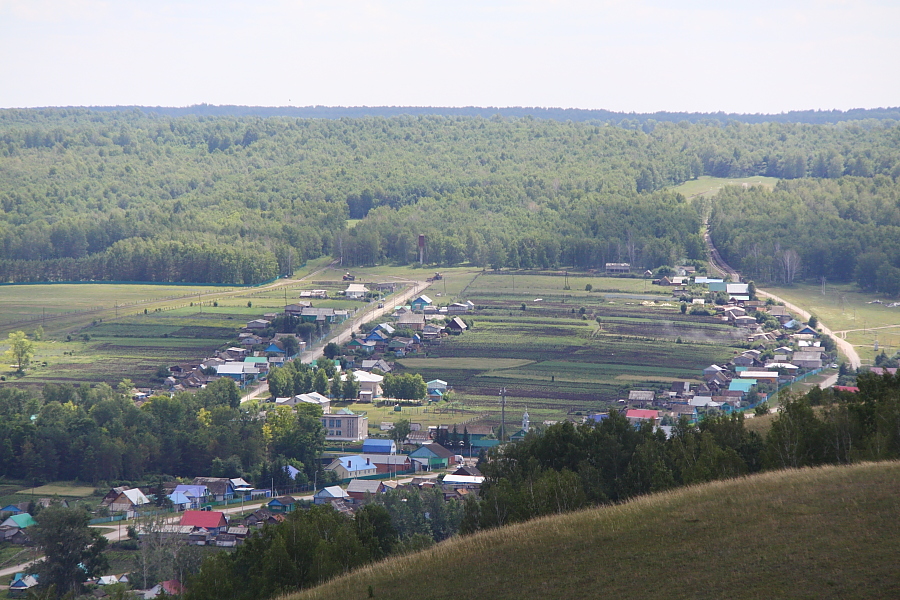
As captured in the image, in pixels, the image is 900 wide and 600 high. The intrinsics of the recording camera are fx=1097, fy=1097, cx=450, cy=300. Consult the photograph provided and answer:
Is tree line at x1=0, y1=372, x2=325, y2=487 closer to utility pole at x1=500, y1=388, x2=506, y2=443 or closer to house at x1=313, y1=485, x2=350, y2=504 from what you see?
house at x1=313, y1=485, x2=350, y2=504

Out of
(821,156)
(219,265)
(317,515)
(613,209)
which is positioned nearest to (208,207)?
(219,265)

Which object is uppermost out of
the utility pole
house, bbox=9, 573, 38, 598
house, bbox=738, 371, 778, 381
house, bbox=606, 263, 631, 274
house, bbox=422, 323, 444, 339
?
house, bbox=606, 263, 631, 274

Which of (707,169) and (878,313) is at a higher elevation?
(707,169)

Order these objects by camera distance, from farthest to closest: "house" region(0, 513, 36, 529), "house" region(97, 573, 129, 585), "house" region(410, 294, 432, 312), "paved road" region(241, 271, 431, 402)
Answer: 1. "house" region(410, 294, 432, 312)
2. "paved road" region(241, 271, 431, 402)
3. "house" region(0, 513, 36, 529)
4. "house" region(97, 573, 129, 585)

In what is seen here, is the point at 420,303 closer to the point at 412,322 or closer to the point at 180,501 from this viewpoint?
the point at 412,322

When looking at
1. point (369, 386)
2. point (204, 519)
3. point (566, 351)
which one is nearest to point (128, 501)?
point (204, 519)

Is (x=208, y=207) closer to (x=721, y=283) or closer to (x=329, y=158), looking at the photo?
(x=329, y=158)

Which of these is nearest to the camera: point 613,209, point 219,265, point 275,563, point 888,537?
point 888,537

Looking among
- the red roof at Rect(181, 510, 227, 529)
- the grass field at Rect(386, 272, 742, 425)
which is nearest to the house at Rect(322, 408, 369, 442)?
the grass field at Rect(386, 272, 742, 425)
